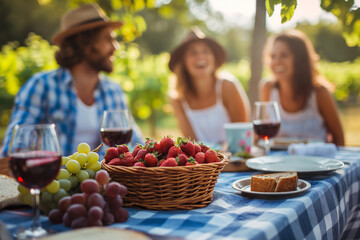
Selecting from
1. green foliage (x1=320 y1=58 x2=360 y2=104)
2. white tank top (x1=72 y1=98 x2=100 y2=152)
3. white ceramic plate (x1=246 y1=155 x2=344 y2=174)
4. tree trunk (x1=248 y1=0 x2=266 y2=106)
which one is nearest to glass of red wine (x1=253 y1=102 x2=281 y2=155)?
white ceramic plate (x1=246 y1=155 x2=344 y2=174)

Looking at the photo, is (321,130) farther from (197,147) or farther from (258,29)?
(197,147)

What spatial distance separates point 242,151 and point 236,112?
1.90m

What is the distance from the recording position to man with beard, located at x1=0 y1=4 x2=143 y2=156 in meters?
3.27

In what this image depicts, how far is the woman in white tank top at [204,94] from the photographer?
13.3 ft

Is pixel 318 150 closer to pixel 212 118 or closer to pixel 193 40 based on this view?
pixel 212 118

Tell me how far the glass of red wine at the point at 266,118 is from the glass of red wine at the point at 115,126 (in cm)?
67

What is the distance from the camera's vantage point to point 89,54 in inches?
138

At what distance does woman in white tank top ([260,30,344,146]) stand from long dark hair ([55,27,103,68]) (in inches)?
71.6

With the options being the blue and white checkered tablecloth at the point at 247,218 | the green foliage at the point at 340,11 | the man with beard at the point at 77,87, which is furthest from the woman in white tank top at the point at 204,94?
the blue and white checkered tablecloth at the point at 247,218

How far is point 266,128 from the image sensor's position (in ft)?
6.36

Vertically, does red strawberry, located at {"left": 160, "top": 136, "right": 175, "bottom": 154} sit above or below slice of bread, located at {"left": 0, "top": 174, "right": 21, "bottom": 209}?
above

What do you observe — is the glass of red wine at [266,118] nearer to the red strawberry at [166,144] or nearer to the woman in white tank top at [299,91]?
the red strawberry at [166,144]

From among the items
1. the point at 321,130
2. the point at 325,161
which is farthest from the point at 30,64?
the point at 325,161

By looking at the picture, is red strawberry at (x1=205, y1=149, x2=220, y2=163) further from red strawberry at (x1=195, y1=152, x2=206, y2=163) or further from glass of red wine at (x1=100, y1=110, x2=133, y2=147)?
glass of red wine at (x1=100, y1=110, x2=133, y2=147)
